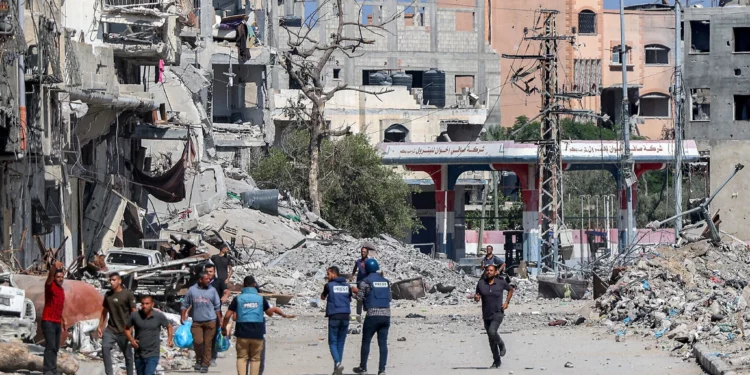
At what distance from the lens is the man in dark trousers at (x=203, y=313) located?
18031mm

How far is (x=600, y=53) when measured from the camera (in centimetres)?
10869

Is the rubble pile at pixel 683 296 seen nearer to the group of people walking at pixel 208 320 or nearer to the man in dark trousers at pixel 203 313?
the group of people walking at pixel 208 320

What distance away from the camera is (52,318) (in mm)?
16266

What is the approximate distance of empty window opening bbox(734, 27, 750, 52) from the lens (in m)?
64.1

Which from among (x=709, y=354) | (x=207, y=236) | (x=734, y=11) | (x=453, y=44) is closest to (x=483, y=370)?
(x=709, y=354)

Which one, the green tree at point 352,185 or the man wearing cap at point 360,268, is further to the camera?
the green tree at point 352,185

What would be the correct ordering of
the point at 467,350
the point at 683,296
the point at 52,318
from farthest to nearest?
the point at 683,296
the point at 467,350
the point at 52,318

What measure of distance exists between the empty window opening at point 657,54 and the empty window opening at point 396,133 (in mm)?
30942

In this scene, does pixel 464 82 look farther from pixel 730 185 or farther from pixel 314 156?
pixel 314 156

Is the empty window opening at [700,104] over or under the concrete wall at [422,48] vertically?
under

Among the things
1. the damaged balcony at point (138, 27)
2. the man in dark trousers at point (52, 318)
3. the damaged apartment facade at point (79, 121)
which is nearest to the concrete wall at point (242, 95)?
the damaged apartment facade at point (79, 121)

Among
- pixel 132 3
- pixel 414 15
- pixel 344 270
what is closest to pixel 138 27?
pixel 132 3

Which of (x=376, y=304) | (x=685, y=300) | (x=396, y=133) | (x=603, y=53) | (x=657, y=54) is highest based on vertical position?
(x=603, y=53)

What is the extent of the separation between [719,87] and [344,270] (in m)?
31.9
